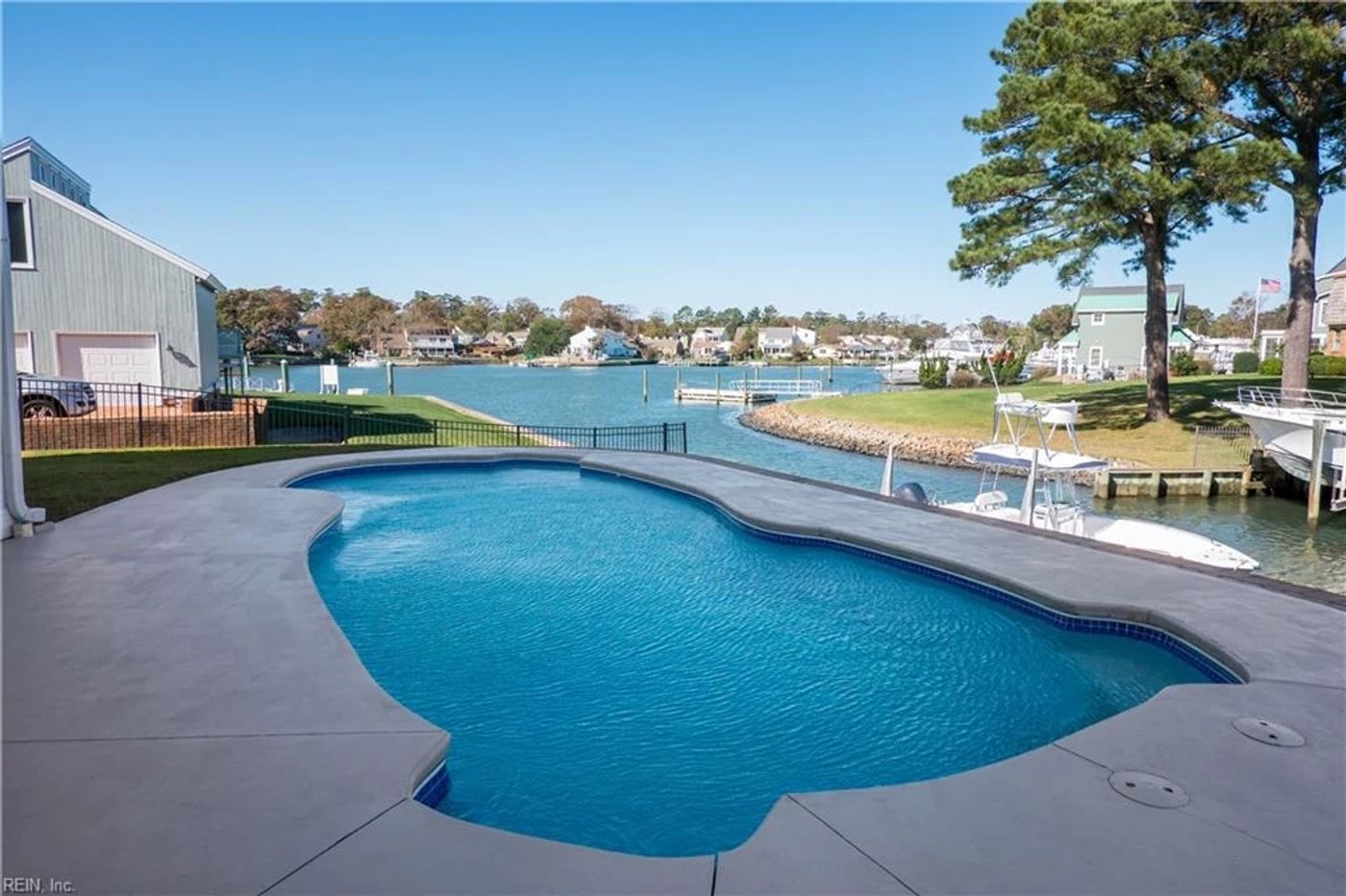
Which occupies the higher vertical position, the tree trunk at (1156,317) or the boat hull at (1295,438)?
the tree trunk at (1156,317)

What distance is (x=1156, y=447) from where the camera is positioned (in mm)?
24641

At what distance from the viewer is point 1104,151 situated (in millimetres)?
21016

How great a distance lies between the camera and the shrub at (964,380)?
5353 centimetres

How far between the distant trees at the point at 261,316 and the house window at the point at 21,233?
7071 centimetres

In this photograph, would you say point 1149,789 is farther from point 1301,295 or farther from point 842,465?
point 842,465

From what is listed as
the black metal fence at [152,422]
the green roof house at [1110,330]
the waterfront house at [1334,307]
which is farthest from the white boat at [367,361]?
the waterfront house at [1334,307]

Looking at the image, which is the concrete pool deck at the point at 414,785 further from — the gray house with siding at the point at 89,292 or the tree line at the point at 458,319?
the tree line at the point at 458,319

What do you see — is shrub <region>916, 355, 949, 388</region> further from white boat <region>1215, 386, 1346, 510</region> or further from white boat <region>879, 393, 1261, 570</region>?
white boat <region>879, 393, 1261, 570</region>

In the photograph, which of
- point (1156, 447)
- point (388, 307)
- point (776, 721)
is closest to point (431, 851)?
point (776, 721)

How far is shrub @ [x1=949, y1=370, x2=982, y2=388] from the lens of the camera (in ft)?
176

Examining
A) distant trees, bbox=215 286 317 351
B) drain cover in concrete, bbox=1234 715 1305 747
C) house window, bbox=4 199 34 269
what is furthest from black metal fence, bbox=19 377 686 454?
distant trees, bbox=215 286 317 351

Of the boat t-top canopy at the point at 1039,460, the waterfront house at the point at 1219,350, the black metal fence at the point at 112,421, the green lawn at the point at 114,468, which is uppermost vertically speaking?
the waterfront house at the point at 1219,350

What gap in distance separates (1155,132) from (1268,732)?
68.8 feet

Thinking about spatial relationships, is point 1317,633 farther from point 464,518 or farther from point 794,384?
point 794,384
